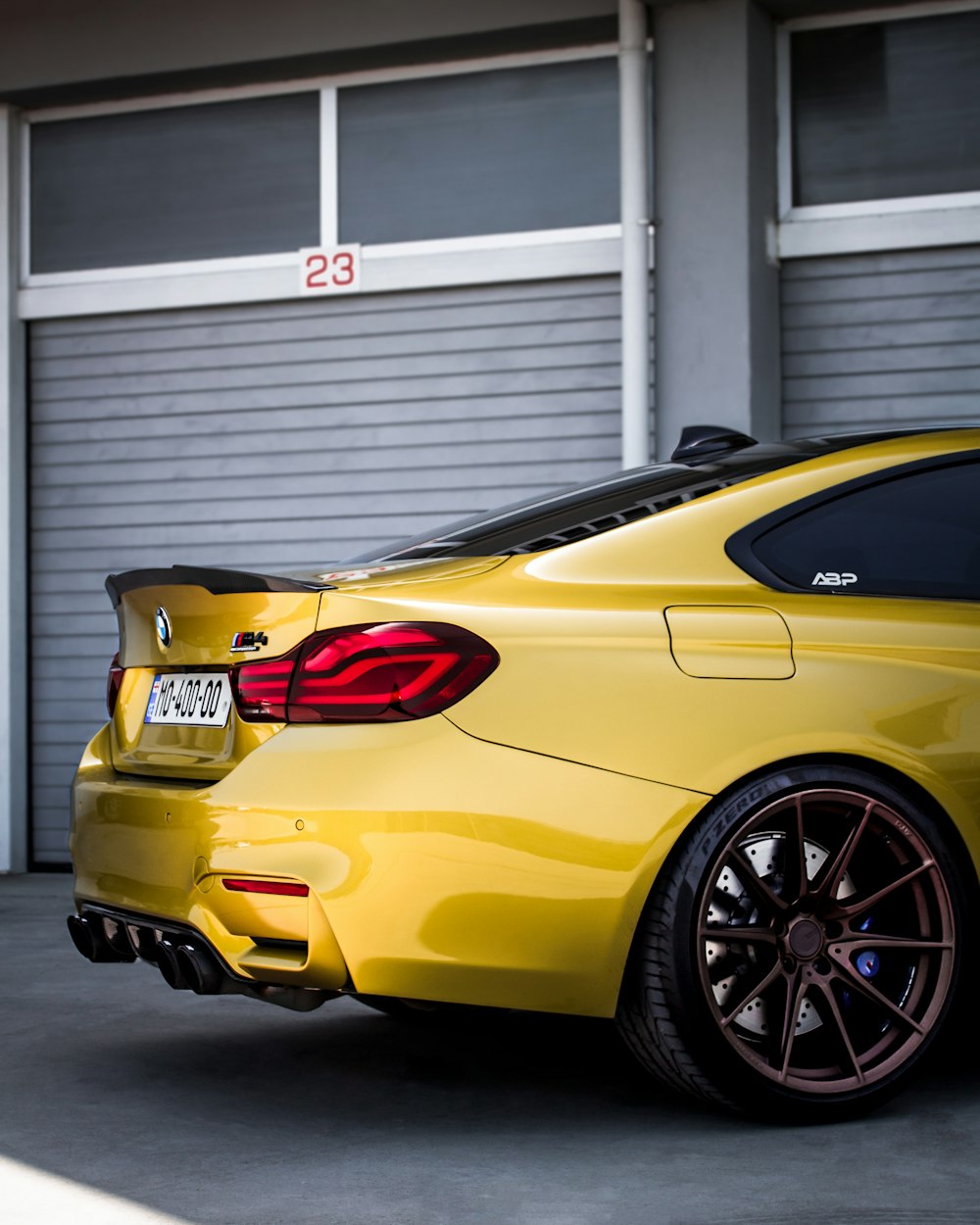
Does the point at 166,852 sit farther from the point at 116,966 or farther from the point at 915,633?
the point at 116,966

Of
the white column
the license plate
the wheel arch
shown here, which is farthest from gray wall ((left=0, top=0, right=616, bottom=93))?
the wheel arch

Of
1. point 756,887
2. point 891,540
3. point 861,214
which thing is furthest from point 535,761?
point 861,214

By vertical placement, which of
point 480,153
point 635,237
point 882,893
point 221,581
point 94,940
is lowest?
point 94,940

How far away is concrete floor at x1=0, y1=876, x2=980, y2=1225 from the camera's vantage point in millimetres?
3141

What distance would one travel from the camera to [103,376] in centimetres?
977

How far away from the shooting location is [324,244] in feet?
30.6

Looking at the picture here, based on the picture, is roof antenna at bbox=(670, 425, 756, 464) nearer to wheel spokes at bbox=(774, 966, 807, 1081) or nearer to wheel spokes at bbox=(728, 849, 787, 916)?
wheel spokes at bbox=(728, 849, 787, 916)

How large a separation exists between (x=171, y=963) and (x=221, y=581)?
2.62 feet

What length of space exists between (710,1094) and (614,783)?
70 centimetres

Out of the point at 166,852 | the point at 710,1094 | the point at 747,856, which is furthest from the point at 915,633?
the point at 166,852

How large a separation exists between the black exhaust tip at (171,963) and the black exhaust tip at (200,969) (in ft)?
0.06

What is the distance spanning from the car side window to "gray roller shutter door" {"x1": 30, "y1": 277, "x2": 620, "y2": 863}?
15.5ft

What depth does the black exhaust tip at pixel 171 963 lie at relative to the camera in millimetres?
3598

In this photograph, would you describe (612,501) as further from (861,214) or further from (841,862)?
(861,214)
